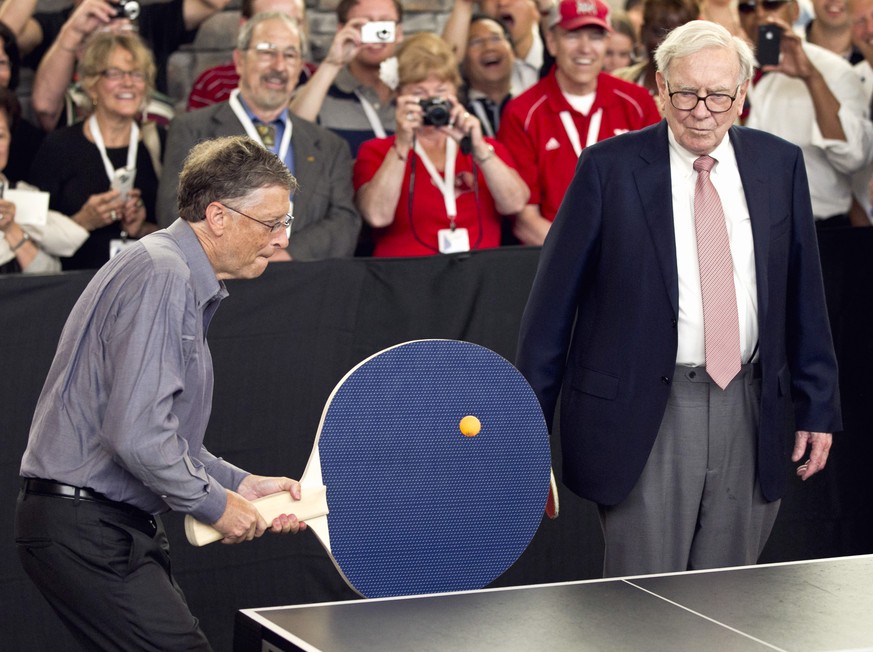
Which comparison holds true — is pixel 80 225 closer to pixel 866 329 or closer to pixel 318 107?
pixel 318 107

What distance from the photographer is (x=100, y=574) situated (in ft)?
9.62

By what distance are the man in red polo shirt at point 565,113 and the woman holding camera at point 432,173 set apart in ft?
0.43

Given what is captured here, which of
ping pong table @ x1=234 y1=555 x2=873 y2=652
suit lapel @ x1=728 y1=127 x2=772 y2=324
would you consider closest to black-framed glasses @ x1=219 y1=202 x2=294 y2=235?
ping pong table @ x1=234 y1=555 x2=873 y2=652

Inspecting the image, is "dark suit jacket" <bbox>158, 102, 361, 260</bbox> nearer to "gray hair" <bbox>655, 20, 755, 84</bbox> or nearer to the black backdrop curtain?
the black backdrop curtain

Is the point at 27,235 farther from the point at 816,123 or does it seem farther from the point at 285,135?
the point at 816,123

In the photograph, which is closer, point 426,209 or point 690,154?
point 690,154

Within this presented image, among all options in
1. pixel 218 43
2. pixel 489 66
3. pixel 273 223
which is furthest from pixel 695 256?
pixel 218 43

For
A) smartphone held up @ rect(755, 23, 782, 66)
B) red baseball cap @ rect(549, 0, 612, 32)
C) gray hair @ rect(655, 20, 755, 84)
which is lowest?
gray hair @ rect(655, 20, 755, 84)

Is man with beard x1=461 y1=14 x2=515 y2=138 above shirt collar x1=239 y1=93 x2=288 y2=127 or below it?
above

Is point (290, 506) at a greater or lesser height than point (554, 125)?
lesser

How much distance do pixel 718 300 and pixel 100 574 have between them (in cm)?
158

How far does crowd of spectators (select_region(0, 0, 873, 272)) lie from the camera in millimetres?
5023

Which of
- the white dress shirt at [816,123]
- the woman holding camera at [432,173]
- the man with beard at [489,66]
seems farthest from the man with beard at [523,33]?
the woman holding camera at [432,173]

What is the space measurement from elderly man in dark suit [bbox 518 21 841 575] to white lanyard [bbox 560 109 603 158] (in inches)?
71.9
